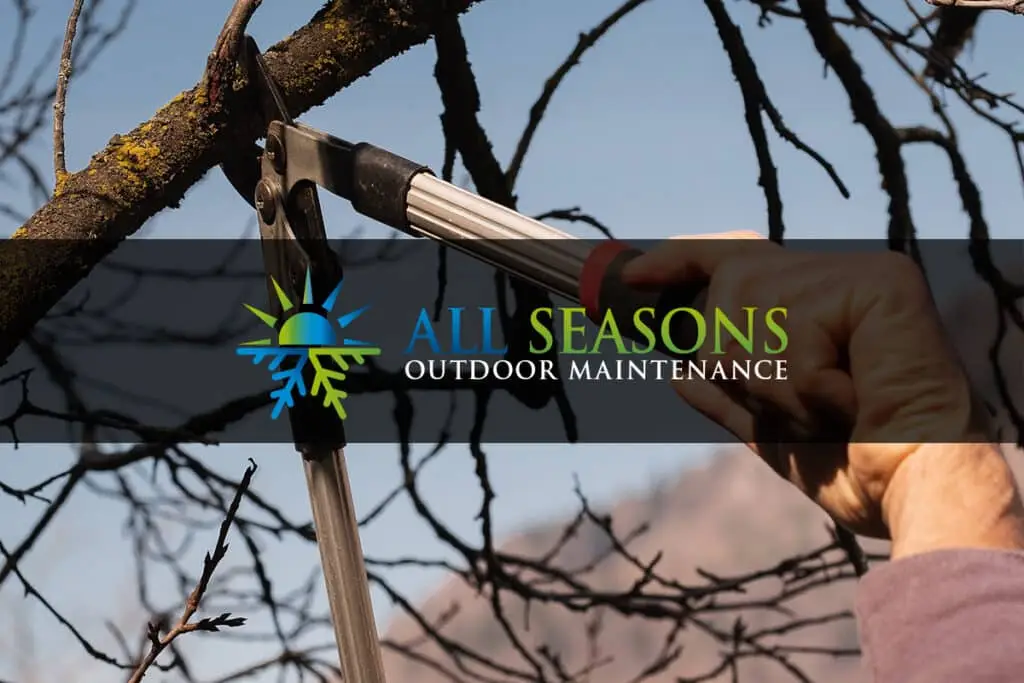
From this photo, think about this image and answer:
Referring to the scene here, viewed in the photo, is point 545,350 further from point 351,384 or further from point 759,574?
point 759,574

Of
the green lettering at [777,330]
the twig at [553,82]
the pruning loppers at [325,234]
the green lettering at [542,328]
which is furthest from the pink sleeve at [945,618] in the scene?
the twig at [553,82]

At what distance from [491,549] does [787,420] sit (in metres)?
0.74

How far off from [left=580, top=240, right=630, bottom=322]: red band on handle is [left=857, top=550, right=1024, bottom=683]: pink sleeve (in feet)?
0.73

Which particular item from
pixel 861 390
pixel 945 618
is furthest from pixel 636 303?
pixel 945 618

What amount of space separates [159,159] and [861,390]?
569mm

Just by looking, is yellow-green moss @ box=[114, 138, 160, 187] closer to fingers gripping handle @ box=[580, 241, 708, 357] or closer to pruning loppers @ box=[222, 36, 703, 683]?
pruning loppers @ box=[222, 36, 703, 683]

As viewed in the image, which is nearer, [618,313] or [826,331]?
[826,331]

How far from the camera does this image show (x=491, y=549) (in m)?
1.18

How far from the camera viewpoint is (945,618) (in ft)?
1.14

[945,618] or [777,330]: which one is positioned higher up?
[777,330]

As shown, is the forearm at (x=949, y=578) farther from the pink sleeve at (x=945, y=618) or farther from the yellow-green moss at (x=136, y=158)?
the yellow-green moss at (x=136, y=158)

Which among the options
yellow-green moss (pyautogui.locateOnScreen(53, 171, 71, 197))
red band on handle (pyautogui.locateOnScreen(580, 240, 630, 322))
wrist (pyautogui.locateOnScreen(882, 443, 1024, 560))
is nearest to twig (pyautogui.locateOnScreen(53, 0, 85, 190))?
yellow-green moss (pyautogui.locateOnScreen(53, 171, 71, 197))

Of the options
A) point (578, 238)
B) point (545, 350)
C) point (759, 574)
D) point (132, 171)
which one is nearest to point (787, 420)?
point (578, 238)

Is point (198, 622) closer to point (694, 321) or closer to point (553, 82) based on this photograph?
point (694, 321)
